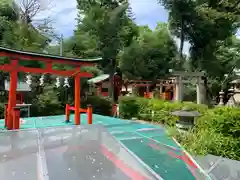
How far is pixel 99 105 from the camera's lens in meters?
15.0

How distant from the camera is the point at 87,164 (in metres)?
3.69

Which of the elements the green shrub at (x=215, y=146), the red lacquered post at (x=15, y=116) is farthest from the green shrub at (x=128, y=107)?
the green shrub at (x=215, y=146)

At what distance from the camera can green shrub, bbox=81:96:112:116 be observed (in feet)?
49.0

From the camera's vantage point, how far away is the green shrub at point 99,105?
49.0 feet

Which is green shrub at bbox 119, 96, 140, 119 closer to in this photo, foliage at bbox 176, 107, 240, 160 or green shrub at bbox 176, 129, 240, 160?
foliage at bbox 176, 107, 240, 160

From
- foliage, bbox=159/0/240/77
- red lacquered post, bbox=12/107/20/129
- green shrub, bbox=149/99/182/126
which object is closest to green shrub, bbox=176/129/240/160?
green shrub, bbox=149/99/182/126

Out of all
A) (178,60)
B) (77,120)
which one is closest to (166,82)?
(178,60)

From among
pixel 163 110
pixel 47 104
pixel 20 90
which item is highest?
pixel 20 90

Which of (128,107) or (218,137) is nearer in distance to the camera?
(218,137)

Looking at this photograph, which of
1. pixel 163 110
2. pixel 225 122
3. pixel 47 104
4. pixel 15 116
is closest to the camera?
pixel 225 122

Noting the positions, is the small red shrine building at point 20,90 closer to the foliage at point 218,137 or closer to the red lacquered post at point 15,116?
the red lacquered post at point 15,116

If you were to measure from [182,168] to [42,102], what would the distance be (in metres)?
10.7

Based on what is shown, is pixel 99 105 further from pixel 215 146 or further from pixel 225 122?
pixel 215 146

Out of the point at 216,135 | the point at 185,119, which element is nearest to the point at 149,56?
the point at 185,119
